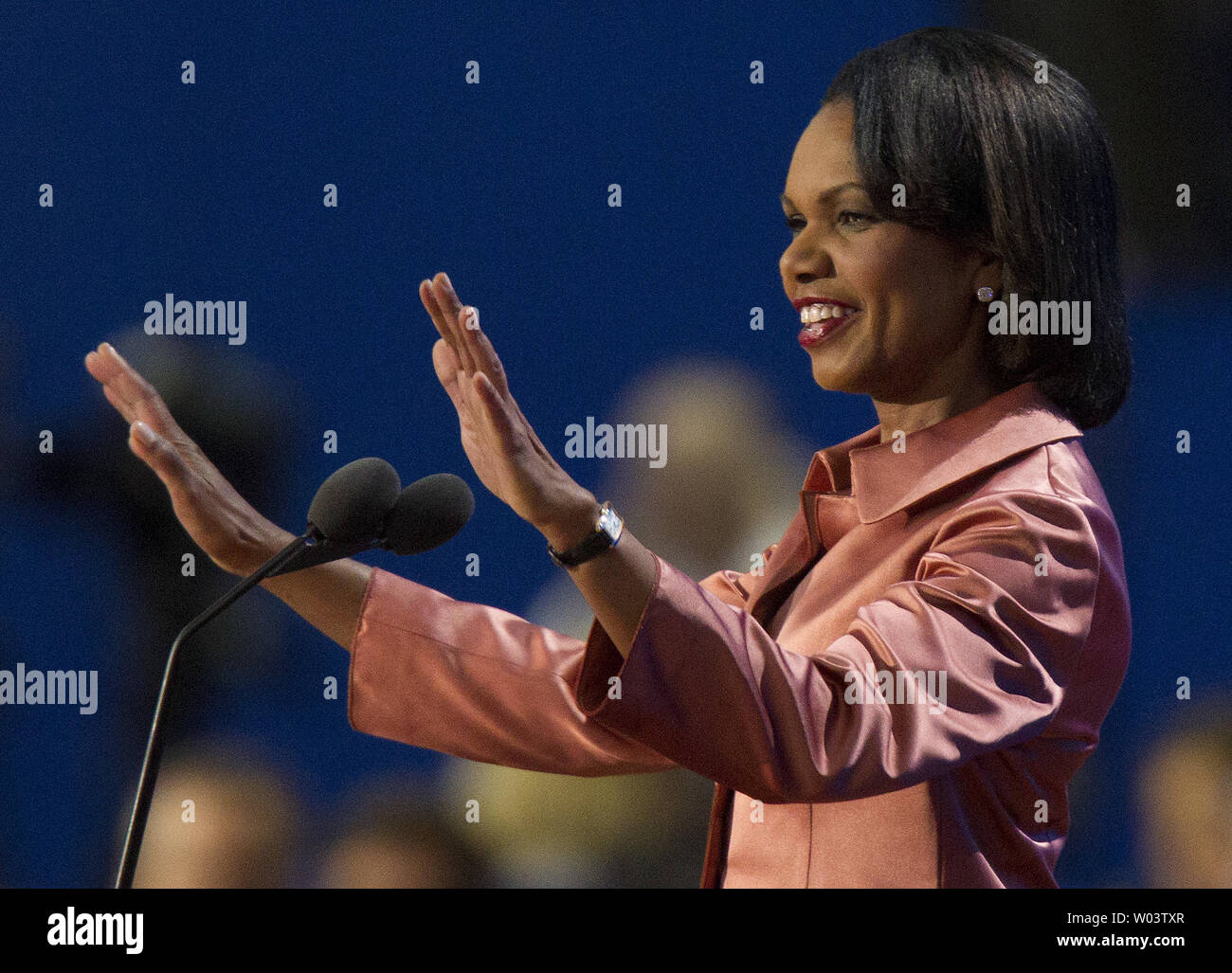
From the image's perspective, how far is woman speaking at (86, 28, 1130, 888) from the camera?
3.73 ft

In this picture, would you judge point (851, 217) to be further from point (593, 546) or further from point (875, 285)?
point (593, 546)

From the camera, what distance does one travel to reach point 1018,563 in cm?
122

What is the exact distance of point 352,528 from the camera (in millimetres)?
1221

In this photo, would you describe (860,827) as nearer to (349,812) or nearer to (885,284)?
(885,284)

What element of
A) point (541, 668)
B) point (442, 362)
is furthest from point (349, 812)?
point (442, 362)

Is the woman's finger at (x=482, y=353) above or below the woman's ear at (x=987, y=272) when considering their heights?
below

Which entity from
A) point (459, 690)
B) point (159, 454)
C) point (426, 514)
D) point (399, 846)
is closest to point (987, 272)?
point (426, 514)

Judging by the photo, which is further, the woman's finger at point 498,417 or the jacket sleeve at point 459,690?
the jacket sleeve at point 459,690

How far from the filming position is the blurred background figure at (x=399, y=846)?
1883mm

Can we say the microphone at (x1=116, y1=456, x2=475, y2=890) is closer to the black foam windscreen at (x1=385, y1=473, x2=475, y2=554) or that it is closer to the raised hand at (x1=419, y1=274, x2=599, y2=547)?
the black foam windscreen at (x1=385, y1=473, x2=475, y2=554)

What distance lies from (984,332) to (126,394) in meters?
0.82

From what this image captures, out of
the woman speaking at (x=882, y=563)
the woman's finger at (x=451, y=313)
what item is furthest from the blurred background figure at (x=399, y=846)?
the woman's finger at (x=451, y=313)

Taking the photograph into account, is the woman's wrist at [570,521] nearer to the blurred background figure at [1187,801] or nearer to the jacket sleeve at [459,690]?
the jacket sleeve at [459,690]

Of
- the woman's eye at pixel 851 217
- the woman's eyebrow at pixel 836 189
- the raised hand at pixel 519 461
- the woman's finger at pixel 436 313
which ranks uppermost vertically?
the woman's eyebrow at pixel 836 189
